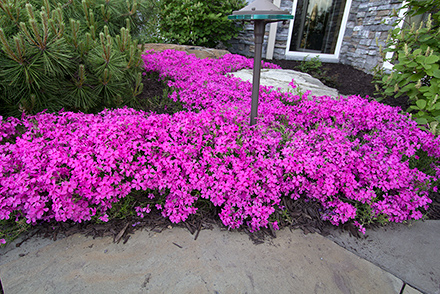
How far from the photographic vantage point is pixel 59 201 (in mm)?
1754

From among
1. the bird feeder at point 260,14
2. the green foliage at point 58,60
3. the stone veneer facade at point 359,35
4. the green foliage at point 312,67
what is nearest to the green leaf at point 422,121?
the bird feeder at point 260,14

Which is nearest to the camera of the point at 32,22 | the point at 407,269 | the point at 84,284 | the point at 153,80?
the point at 84,284

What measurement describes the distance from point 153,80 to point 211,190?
3.02 meters

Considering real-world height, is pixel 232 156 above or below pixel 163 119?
below

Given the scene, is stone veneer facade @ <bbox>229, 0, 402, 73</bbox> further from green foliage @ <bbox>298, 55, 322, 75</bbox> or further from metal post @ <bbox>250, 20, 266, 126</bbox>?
metal post @ <bbox>250, 20, 266, 126</bbox>

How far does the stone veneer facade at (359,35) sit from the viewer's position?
5.69 metres

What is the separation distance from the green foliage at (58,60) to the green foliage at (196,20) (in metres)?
3.54

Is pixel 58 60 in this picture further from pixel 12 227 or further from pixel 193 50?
pixel 193 50

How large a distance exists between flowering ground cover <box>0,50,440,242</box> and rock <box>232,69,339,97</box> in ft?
6.37

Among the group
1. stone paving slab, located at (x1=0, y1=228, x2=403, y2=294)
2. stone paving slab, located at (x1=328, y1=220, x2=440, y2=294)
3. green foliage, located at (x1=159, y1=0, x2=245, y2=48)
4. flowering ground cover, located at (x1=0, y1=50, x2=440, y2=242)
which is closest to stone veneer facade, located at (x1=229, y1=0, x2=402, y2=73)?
green foliage, located at (x1=159, y1=0, x2=245, y2=48)

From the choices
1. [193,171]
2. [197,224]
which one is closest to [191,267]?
[197,224]

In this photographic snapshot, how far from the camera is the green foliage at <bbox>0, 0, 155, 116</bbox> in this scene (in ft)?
7.06

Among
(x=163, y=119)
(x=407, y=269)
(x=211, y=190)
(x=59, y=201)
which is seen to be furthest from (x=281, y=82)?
(x=59, y=201)

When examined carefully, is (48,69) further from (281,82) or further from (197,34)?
(197,34)
